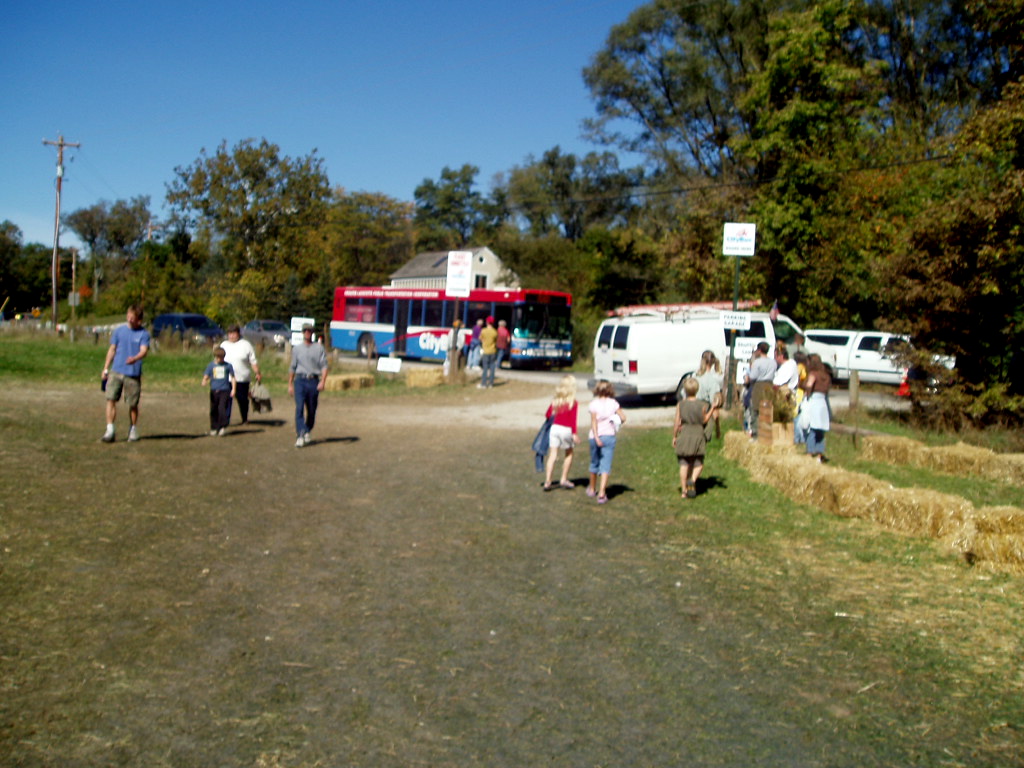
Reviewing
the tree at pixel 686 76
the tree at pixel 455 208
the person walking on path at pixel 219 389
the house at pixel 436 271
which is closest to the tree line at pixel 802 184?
the tree at pixel 686 76

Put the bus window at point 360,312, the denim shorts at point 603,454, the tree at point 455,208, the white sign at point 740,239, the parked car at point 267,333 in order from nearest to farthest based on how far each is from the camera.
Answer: the denim shorts at point 603,454 → the white sign at point 740,239 → the parked car at point 267,333 → the bus window at point 360,312 → the tree at point 455,208

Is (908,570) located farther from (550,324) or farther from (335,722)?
(550,324)

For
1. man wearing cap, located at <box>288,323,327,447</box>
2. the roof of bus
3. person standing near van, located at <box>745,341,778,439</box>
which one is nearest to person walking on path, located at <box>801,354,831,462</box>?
person standing near van, located at <box>745,341,778,439</box>

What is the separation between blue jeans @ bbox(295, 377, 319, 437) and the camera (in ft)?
47.8

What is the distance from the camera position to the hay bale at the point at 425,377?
27.4 m

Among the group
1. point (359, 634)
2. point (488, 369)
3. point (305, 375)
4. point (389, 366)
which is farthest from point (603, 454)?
point (389, 366)

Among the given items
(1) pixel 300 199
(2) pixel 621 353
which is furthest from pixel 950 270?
(1) pixel 300 199

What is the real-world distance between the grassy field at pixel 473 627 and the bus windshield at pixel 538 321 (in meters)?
24.2

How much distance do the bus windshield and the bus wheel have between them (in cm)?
842

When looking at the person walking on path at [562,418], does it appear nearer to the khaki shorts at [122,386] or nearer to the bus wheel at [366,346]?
the khaki shorts at [122,386]

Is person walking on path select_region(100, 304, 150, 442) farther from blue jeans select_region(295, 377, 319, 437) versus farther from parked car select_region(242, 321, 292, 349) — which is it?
parked car select_region(242, 321, 292, 349)

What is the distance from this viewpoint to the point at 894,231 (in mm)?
31422

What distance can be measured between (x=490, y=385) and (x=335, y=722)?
2245 cm

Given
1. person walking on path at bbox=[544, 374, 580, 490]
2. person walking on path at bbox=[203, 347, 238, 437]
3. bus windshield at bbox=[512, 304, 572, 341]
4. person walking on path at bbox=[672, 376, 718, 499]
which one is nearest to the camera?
person walking on path at bbox=[672, 376, 718, 499]
